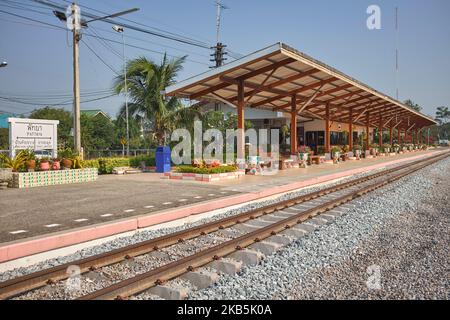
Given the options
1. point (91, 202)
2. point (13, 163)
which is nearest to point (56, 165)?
point (13, 163)

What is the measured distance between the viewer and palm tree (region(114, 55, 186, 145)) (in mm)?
20562

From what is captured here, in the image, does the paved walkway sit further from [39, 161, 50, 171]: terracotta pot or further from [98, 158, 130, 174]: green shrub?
[98, 158, 130, 174]: green shrub

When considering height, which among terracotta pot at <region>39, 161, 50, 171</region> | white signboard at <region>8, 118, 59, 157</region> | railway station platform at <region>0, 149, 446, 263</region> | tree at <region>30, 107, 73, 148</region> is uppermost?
tree at <region>30, 107, 73, 148</region>

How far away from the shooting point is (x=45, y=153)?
18.1 meters

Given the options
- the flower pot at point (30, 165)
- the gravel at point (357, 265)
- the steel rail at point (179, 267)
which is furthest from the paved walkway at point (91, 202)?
the gravel at point (357, 265)

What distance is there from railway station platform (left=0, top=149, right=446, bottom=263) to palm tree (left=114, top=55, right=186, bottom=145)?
7.76m

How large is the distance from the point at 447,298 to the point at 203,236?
4176mm

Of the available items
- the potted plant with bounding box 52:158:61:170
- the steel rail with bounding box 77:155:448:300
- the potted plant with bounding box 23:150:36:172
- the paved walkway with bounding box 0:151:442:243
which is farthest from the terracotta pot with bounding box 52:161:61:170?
the steel rail with bounding box 77:155:448:300

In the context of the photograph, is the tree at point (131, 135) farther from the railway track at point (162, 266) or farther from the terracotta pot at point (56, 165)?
the railway track at point (162, 266)

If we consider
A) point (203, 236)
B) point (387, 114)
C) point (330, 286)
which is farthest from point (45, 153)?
point (387, 114)

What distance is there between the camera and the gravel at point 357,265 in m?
4.38

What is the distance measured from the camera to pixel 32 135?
16.2 meters

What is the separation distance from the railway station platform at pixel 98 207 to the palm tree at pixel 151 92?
25.5 feet
